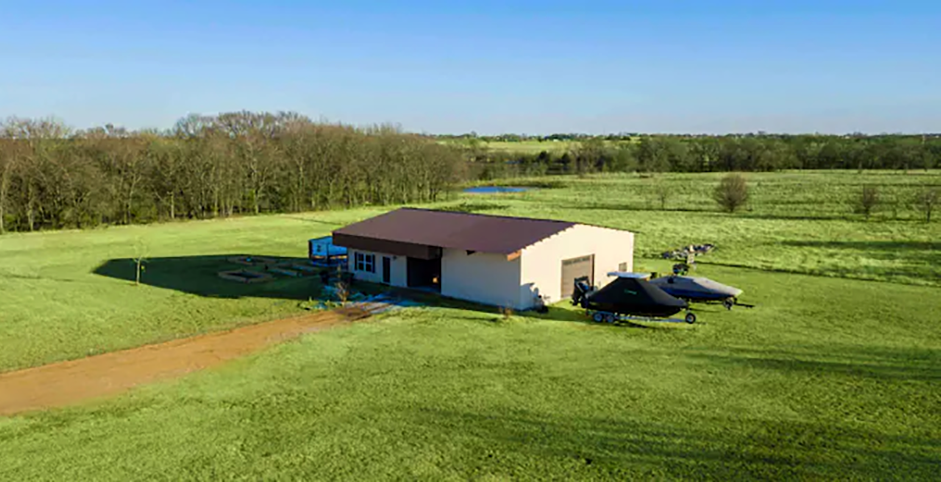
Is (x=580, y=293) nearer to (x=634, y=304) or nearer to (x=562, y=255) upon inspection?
(x=562, y=255)

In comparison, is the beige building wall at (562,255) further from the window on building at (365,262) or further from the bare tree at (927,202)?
the bare tree at (927,202)

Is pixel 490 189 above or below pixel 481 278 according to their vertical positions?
above

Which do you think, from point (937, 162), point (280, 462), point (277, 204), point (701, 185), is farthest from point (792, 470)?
point (937, 162)

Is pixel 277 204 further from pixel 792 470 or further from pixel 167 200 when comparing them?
pixel 792 470

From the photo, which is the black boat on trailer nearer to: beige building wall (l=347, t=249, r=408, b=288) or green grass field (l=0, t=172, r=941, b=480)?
green grass field (l=0, t=172, r=941, b=480)

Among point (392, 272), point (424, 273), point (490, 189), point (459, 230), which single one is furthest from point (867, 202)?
point (490, 189)

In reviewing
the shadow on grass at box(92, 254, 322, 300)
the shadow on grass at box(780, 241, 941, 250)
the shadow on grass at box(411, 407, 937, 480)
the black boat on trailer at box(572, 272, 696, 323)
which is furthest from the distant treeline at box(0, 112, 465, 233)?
the shadow on grass at box(411, 407, 937, 480)

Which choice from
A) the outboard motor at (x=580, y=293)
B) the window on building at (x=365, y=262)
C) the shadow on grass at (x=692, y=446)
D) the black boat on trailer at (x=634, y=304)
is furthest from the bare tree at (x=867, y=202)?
the shadow on grass at (x=692, y=446)
